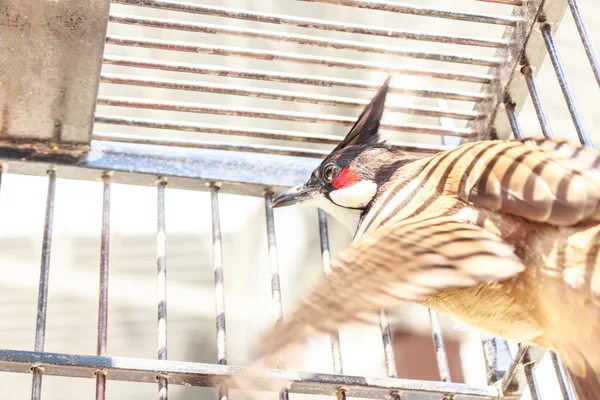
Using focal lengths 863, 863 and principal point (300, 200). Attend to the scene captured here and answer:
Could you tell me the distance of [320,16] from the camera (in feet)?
8.96

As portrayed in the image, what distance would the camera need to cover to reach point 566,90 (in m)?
1.78

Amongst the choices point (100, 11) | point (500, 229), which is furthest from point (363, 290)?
point (100, 11)

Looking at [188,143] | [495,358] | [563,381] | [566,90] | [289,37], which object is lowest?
[563,381]

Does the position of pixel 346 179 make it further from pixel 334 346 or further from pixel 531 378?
pixel 531 378

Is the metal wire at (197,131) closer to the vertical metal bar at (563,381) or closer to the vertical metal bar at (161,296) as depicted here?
the vertical metal bar at (161,296)

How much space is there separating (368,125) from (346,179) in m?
0.15

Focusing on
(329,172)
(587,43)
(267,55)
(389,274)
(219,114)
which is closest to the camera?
(389,274)

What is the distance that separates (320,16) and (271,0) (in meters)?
0.24

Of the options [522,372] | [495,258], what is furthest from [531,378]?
[495,258]

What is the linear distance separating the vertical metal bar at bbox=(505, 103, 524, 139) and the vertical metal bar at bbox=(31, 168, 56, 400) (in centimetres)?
106

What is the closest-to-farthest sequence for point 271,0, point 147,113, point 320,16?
point 271,0 < point 320,16 < point 147,113

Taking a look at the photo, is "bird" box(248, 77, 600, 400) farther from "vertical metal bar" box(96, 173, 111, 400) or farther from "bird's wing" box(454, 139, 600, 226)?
"vertical metal bar" box(96, 173, 111, 400)

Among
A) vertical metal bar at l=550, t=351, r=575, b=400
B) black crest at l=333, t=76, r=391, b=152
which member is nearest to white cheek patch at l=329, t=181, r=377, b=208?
black crest at l=333, t=76, r=391, b=152

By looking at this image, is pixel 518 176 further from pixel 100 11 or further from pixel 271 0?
pixel 271 0
